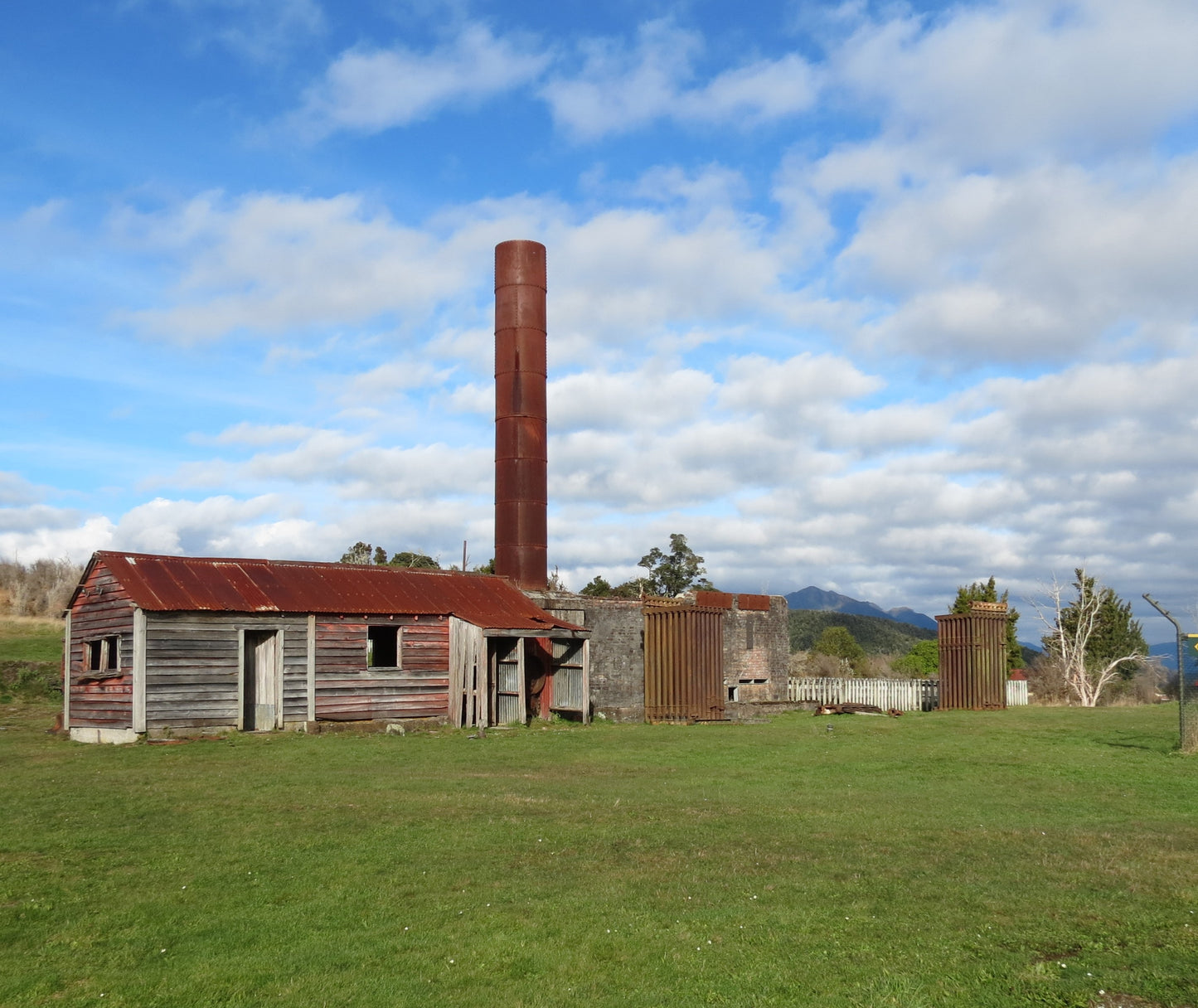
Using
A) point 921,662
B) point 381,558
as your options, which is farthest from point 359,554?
point 921,662

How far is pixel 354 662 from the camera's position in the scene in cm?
2498

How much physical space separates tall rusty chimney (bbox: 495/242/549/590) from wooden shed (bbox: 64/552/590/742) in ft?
14.3

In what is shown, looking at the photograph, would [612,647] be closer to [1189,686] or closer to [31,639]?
[1189,686]

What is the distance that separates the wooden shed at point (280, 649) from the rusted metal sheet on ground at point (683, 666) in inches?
92.7

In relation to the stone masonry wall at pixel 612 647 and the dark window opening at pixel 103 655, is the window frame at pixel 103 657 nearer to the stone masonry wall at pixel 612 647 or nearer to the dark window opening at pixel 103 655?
the dark window opening at pixel 103 655

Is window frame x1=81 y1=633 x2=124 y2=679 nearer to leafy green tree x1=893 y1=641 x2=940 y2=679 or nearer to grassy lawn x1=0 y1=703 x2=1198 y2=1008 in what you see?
grassy lawn x1=0 y1=703 x2=1198 y2=1008

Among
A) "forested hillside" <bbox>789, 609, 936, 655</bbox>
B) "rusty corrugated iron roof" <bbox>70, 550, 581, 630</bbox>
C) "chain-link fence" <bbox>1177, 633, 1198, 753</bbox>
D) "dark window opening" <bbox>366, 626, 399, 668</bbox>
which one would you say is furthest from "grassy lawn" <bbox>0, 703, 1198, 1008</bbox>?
"forested hillside" <bbox>789, 609, 936, 655</bbox>

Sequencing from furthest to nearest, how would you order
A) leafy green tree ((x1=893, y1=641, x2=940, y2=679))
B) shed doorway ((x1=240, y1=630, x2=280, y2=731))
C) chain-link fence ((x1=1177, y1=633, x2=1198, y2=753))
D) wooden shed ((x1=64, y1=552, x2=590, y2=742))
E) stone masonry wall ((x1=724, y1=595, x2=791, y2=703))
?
leafy green tree ((x1=893, y1=641, x2=940, y2=679)), stone masonry wall ((x1=724, y1=595, x2=791, y2=703)), shed doorway ((x1=240, y1=630, x2=280, y2=731)), wooden shed ((x1=64, y1=552, x2=590, y2=742)), chain-link fence ((x1=1177, y1=633, x2=1198, y2=753))

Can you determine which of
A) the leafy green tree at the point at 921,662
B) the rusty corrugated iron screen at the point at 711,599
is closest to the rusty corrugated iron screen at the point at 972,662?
the rusty corrugated iron screen at the point at 711,599

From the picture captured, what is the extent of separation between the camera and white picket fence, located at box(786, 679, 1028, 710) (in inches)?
1356

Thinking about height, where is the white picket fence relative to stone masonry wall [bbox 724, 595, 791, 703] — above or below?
below

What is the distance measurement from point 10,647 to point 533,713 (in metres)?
19.4

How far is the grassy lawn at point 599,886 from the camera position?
6.41 metres

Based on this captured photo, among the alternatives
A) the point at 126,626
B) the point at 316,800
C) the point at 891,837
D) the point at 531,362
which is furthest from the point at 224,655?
the point at 891,837
